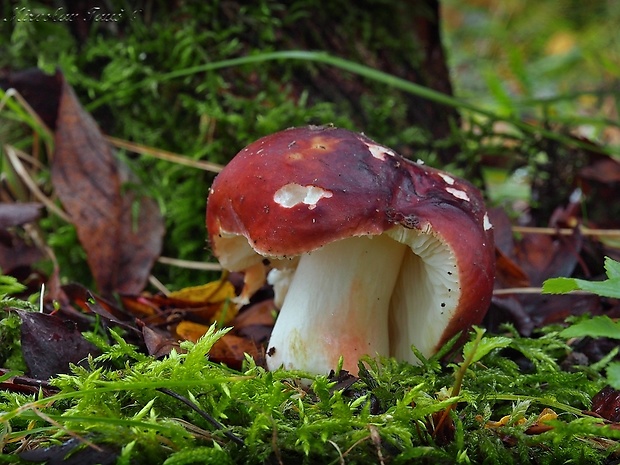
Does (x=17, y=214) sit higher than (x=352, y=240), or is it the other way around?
(x=352, y=240)

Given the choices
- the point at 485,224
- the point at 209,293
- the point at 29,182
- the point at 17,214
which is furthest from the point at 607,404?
the point at 29,182

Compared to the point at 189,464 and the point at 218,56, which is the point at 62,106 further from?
the point at 189,464

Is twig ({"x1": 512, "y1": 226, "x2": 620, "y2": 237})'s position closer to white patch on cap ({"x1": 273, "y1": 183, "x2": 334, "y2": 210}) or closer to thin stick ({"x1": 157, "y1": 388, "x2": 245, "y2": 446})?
white patch on cap ({"x1": 273, "y1": 183, "x2": 334, "y2": 210})

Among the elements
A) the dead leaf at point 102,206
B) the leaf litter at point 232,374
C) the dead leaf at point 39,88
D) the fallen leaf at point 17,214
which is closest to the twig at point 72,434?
the leaf litter at point 232,374

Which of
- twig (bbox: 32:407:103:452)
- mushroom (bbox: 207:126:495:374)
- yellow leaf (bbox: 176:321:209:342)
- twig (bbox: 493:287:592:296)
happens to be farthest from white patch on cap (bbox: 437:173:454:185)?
twig (bbox: 32:407:103:452)

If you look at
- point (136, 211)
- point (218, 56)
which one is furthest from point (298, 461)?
point (218, 56)

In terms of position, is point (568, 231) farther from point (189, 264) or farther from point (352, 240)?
point (189, 264)
